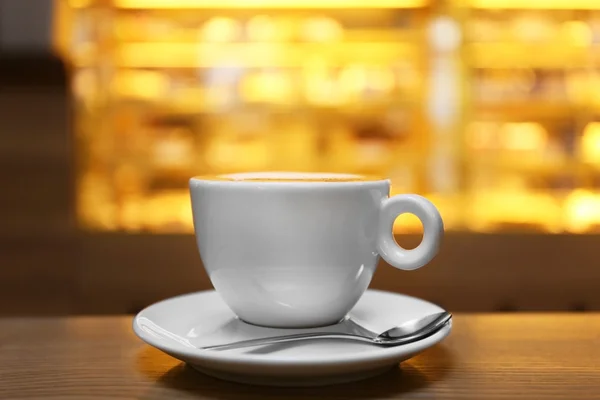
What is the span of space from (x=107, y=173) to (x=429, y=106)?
3.60 ft

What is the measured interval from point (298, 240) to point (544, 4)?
7.17ft

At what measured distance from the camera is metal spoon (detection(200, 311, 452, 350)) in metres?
0.35

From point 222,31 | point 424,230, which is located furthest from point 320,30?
Answer: point 424,230

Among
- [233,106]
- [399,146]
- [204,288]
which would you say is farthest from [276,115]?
[204,288]

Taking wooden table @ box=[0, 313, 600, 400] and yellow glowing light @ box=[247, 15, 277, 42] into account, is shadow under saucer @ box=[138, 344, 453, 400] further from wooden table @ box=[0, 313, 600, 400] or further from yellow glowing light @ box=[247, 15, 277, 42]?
yellow glowing light @ box=[247, 15, 277, 42]

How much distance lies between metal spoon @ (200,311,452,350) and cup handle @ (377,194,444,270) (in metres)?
0.03

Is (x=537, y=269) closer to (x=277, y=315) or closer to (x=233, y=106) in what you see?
(x=277, y=315)

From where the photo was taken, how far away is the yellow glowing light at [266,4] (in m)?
2.18

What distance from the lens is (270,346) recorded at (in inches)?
13.7

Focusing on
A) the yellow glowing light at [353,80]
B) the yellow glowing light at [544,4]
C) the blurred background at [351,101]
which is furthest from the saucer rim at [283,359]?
the yellow glowing light at [544,4]

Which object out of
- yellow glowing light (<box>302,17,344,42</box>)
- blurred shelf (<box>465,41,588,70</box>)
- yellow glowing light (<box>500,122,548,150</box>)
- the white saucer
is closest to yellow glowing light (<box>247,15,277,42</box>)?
yellow glowing light (<box>302,17,344,42</box>)

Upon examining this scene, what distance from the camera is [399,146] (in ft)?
7.58

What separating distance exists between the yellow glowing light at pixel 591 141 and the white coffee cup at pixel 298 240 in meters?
2.17

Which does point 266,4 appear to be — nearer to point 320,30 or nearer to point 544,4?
point 320,30
